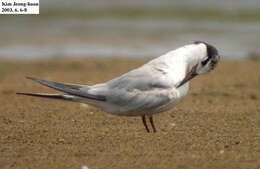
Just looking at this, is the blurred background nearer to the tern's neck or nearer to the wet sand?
the wet sand

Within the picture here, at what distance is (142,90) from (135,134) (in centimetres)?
51

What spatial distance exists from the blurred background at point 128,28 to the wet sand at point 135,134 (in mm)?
3741

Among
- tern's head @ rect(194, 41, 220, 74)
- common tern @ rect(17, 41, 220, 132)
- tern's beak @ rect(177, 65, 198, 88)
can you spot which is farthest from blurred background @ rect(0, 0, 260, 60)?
common tern @ rect(17, 41, 220, 132)

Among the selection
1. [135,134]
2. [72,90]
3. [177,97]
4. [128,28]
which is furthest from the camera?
[128,28]

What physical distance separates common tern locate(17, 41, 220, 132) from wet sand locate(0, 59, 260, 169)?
30 cm

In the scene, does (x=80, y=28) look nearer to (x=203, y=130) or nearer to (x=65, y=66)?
(x=65, y=66)

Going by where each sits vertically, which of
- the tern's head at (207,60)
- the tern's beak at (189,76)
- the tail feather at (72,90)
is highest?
the tern's head at (207,60)

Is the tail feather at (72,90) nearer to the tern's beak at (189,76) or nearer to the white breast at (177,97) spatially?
the white breast at (177,97)

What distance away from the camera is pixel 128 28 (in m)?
13.1

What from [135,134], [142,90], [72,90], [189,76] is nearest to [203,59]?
[189,76]

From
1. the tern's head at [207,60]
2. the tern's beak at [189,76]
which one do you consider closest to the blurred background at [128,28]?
the tern's head at [207,60]

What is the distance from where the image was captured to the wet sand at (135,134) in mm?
3838

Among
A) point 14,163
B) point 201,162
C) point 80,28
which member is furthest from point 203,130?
point 80,28

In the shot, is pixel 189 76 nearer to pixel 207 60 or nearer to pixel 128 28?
pixel 207 60
